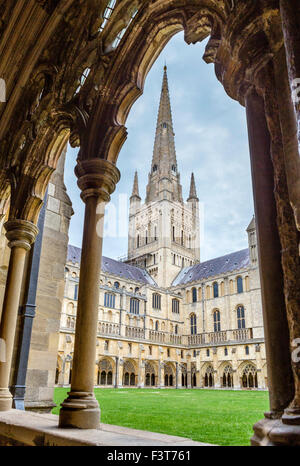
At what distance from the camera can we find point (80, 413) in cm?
269

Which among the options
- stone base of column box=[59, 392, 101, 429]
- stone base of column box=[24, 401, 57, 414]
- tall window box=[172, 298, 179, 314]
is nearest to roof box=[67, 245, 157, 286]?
tall window box=[172, 298, 179, 314]

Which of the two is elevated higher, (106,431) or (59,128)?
(59,128)

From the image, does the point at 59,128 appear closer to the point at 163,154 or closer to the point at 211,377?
the point at 211,377

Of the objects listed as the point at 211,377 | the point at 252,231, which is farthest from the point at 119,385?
the point at 252,231

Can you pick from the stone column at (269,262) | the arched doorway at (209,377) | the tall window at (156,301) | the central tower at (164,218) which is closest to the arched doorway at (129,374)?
the arched doorway at (209,377)

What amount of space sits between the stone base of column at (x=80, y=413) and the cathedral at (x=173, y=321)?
28834 mm

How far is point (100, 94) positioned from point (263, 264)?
2959mm

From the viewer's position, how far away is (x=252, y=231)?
115 feet

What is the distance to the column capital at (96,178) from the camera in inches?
137

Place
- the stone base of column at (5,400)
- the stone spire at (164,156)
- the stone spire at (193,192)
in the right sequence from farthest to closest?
the stone spire at (193,192) → the stone spire at (164,156) → the stone base of column at (5,400)

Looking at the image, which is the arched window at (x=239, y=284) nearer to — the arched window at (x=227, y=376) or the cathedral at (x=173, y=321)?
the cathedral at (x=173, y=321)

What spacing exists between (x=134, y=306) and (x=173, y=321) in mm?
5876

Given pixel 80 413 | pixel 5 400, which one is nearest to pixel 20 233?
pixel 5 400

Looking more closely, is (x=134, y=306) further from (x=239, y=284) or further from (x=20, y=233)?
(x=20, y=233)
